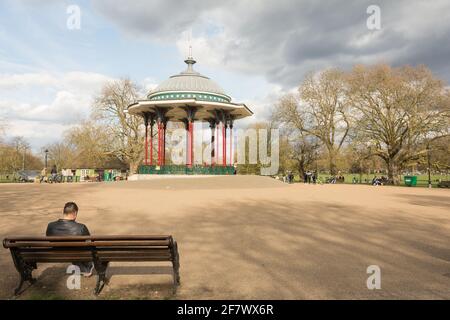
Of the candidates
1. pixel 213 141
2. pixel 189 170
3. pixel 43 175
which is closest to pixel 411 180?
pixel 213 141

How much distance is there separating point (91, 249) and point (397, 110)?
39.7 metres

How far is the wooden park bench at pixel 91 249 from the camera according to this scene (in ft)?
13.3

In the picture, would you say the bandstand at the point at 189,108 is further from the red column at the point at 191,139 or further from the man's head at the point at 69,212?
the man's head at the point at 69,212

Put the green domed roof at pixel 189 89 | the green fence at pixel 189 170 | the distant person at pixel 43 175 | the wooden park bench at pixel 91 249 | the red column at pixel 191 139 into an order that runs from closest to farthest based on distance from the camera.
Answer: the wooden park bench at pixel 91 249, the green fence at pixel 189 170, the red column at pixel 191 139, the green domed roof at pixel 189 89, the distant person at pixel 43 175

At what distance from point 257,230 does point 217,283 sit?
4.08 meters

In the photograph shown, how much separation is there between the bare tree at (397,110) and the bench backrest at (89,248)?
3779cm

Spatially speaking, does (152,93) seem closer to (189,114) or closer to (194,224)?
(189,114)

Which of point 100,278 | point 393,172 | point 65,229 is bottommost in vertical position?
point 100,278

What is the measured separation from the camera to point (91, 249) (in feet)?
13.6

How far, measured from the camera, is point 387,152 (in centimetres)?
3888

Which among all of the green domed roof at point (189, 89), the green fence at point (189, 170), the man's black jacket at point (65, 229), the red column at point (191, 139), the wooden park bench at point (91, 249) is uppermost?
the green domed roof at point (189, 89)

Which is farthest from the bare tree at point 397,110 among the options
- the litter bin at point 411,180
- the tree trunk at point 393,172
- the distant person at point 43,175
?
the distant person at point 43,175

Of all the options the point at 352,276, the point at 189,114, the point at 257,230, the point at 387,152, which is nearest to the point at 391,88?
the point at 387,152

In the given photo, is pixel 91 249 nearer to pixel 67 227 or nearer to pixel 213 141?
pixel 67 227
